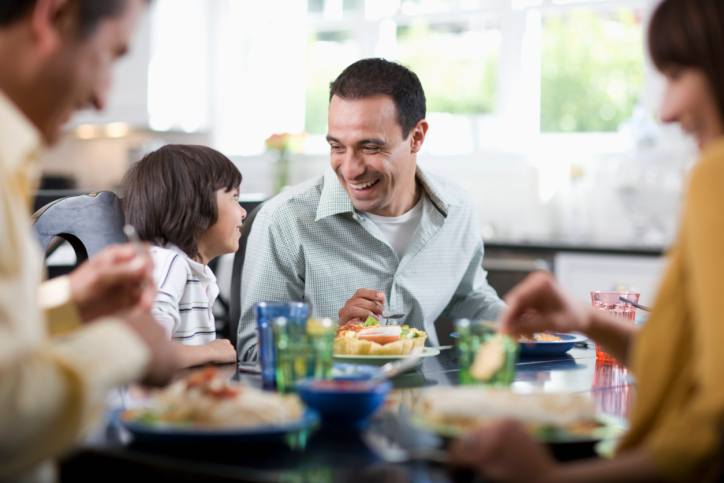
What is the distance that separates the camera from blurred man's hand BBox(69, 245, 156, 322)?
3.51 feet

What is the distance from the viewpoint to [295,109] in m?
5.63

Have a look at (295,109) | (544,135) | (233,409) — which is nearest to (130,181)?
(233,409)

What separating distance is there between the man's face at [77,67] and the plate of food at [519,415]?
56 centimetres

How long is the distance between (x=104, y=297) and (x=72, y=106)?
0.98ft

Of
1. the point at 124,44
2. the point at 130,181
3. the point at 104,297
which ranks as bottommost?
the point at 104,297

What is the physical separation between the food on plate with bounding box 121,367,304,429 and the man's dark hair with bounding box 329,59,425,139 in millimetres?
1480

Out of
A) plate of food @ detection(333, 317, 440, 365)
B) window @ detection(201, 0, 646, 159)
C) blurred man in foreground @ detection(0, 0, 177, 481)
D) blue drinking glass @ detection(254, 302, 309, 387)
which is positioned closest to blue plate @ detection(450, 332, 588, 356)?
plate of food @ detection(333, 317, 440, 365)

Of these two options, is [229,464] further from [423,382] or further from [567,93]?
[567,93]

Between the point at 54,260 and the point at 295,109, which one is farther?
the point at 295,109

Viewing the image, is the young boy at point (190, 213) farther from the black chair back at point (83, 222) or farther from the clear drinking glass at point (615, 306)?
the clear drinking glass at point (615, 306)

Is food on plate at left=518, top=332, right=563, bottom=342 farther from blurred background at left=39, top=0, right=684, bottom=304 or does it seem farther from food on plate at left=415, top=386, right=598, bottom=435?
blurred background at left=39, top=0, right=684, bottom=304

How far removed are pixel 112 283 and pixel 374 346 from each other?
54 cm

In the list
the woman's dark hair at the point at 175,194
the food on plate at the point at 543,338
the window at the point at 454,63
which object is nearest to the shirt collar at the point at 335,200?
the woman's dark hair at the point at 175,194

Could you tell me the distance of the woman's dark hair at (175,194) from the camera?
205cm
